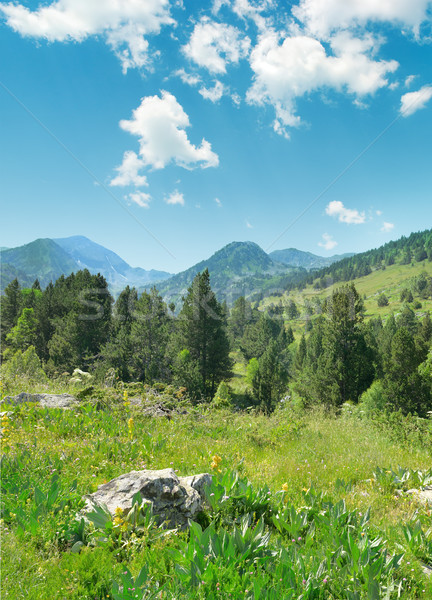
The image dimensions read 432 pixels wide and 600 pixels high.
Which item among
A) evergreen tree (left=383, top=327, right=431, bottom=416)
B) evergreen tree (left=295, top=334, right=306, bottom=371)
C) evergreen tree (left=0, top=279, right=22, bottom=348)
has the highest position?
evergreen tree (left=0, top=279, right=22, bottom=348)

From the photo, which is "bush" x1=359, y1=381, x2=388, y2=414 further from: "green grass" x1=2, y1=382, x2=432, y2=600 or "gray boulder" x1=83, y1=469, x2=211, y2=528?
"gray boulder" x1=83, y1=469, x2=211, y2=528

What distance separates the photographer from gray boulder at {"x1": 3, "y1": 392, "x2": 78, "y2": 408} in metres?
8.47

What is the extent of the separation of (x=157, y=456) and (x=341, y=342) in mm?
28707

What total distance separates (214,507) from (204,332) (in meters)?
30.5

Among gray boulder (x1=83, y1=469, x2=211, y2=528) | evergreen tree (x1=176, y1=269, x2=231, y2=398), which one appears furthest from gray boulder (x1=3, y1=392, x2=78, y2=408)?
evergreen tree (x1=176, y1=269, x2=231, y2=398)

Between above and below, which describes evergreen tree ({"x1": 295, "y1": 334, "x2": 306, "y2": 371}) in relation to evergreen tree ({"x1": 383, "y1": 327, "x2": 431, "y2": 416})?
below

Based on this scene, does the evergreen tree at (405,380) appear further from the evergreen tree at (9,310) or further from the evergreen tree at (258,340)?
the evergreen tree at (9,310)

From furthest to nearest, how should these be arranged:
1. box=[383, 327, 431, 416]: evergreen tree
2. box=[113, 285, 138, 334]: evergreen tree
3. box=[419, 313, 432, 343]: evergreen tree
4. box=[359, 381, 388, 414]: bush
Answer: box=[419, 313, 432, 343]: evergreen tree, box=[113, 285, 138, 334]: evergreen tree, box=[383, 327, 431, 416]: evergreen tree, box=[359, 381, 388, 414]: bush

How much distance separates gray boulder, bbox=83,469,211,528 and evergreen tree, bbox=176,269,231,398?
29297mm

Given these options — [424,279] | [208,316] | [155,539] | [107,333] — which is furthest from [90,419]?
[424,279]

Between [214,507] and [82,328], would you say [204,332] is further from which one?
[214,507]

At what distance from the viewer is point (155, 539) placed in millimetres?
3516

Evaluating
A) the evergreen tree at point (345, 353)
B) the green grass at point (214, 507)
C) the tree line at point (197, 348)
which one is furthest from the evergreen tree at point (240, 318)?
the green grass at point (214, 507)

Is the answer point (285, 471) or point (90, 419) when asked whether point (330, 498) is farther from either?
point (90, 419)
